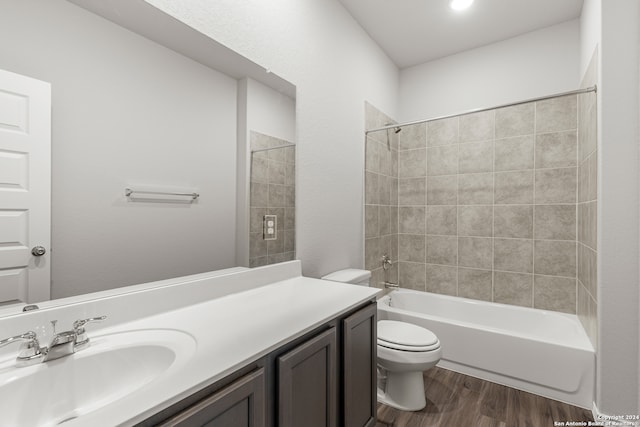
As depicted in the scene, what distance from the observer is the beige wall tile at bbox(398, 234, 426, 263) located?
3084 millimetres

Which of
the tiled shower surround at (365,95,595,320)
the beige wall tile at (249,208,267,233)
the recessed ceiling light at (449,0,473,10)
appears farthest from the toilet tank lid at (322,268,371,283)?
the recessed ceiling light at (449,0,473,10)

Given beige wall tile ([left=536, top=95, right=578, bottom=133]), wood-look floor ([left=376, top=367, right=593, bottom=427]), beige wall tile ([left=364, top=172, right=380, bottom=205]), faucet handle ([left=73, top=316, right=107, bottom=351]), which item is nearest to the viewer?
faucet handle ([left=73, top=316, right=107, bottom=351])

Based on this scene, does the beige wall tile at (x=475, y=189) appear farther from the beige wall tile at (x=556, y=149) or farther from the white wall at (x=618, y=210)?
the white wall at (x=618, y=210)

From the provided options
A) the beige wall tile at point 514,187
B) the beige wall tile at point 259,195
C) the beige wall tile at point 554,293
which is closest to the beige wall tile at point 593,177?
the beige wall tile at point 514,187

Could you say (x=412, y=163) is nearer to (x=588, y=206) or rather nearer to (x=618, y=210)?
(x=588, y=206)

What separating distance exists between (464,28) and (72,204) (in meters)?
2.99

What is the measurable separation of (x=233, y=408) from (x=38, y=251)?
0.71m

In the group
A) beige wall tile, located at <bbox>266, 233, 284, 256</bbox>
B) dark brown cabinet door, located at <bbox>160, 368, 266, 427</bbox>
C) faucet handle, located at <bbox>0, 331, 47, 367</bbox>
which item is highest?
beige wall tile, located at <bbox>266, 233, 284, 256</bbox>

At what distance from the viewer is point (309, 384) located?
3.56 ft

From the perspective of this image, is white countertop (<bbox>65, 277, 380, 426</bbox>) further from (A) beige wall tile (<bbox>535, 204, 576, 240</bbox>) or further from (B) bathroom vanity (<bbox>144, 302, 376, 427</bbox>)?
(A) beige wall tile (<bbox>535, 204, 576, 240</bbox>)

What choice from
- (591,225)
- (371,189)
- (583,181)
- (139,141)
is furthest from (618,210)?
(139,141)

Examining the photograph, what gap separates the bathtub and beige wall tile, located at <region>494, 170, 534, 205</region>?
898 mm

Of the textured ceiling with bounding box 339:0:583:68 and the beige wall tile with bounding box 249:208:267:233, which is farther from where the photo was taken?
the textured ceiling with bounding box 339:0:583:68

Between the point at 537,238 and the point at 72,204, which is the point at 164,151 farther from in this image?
the point at 537,238
